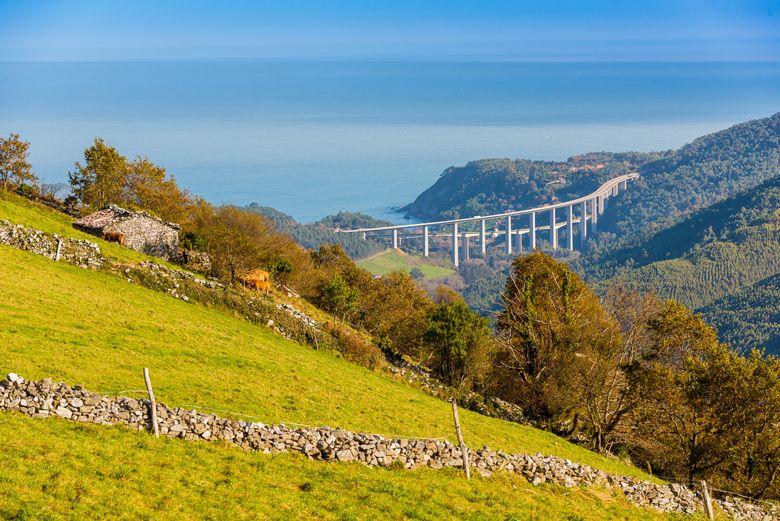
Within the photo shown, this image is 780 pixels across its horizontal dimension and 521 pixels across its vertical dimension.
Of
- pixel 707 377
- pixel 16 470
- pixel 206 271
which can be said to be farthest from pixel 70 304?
pixel 707 377

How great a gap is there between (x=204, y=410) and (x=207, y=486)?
422 cm

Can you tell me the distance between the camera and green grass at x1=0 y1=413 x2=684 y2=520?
11.9 m

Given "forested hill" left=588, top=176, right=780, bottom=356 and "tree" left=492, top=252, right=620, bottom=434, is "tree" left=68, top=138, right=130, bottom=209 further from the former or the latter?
"forested hill" left=588, top=176, right=780, bottom=356

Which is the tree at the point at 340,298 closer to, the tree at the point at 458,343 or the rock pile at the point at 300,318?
the rock pile at the point at 300,318

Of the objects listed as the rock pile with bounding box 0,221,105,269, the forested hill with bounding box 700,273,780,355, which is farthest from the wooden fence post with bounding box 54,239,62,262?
the forested hill with bounding box 700,273,780,355

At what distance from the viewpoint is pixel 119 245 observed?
37.6 metres

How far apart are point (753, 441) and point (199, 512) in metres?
19.2

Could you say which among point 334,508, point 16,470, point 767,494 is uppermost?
point 16,470

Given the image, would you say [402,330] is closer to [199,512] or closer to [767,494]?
[767,494]

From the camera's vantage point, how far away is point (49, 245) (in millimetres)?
30484

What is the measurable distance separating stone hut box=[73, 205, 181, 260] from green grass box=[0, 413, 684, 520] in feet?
85.6

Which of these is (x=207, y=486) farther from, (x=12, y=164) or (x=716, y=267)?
(x=716, y=267)

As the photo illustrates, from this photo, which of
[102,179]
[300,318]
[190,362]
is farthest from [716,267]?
[190,362]

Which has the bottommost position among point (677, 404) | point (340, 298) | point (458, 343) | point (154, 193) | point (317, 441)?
point (677, 404)
